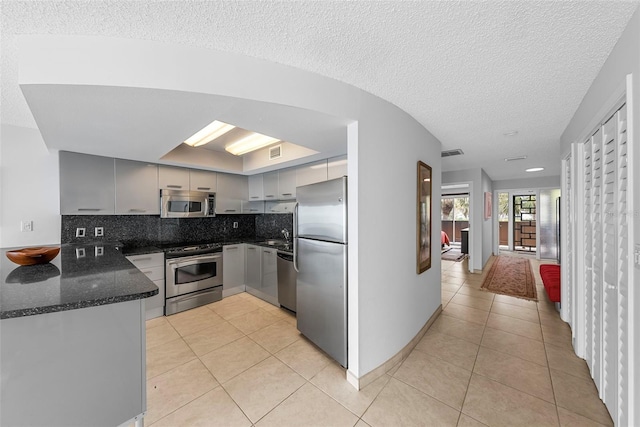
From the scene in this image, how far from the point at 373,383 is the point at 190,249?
2864 mm

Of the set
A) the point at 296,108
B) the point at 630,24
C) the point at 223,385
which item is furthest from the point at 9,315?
the point at 630,24

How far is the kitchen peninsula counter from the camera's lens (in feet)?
3.26

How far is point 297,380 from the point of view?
76.2 inches

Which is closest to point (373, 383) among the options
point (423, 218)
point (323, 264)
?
point (323, 264)

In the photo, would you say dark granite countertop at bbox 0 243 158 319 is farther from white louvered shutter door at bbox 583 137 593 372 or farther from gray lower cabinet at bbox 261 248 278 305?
white louvered shutter door at bbox 583 137 593 372

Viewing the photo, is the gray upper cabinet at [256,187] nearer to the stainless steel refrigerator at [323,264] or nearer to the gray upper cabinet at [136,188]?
the gray upper cabinet at [136,188]

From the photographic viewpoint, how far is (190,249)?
339 centimetres

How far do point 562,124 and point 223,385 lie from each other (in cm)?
434

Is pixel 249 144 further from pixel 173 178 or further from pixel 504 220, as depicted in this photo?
pixel 504 220

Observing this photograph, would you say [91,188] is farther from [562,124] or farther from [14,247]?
[562,124]

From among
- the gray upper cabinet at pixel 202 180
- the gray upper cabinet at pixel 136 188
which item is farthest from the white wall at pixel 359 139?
the gray upper cabinet at pixel 202 180

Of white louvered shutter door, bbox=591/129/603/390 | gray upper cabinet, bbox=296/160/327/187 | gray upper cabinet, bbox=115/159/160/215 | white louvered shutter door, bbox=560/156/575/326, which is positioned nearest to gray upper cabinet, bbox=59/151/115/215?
gray upper cabinet, bbox=115/159/160/215

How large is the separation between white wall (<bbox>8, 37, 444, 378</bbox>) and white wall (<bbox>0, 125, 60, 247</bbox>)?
128 millimetres

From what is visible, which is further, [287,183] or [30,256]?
[287,183]
